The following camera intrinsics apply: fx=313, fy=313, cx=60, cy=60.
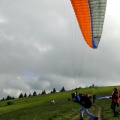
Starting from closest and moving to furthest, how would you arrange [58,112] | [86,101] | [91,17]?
[86,101]
[91,17]
[58,112]

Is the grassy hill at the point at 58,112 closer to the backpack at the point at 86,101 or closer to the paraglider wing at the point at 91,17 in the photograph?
the backpack at the point at 86,101

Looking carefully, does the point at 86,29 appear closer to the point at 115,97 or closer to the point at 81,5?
the point at 81,5

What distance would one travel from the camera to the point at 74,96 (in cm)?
2069

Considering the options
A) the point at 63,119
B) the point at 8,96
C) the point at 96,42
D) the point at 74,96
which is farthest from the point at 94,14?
the point at 8,96

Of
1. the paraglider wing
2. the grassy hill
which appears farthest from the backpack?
the paraglider wing

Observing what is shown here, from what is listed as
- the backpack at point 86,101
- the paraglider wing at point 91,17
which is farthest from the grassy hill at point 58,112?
the paraglider wing at point 91,17

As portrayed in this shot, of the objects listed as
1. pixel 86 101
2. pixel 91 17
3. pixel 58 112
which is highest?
pixel 91 17

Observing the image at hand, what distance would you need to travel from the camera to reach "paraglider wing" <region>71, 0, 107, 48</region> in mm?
22250

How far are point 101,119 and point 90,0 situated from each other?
8781 mm

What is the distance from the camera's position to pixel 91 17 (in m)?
23.5

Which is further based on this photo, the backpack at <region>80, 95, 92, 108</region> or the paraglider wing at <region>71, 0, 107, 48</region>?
the paraglider wing at <region>71, 0, 107, 48</region>

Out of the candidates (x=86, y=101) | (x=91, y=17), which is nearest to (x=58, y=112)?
(x=86, y=101)

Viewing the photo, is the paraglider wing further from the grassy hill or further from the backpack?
the grassy hill

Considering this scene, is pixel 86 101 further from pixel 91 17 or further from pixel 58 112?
pixel 58 112
